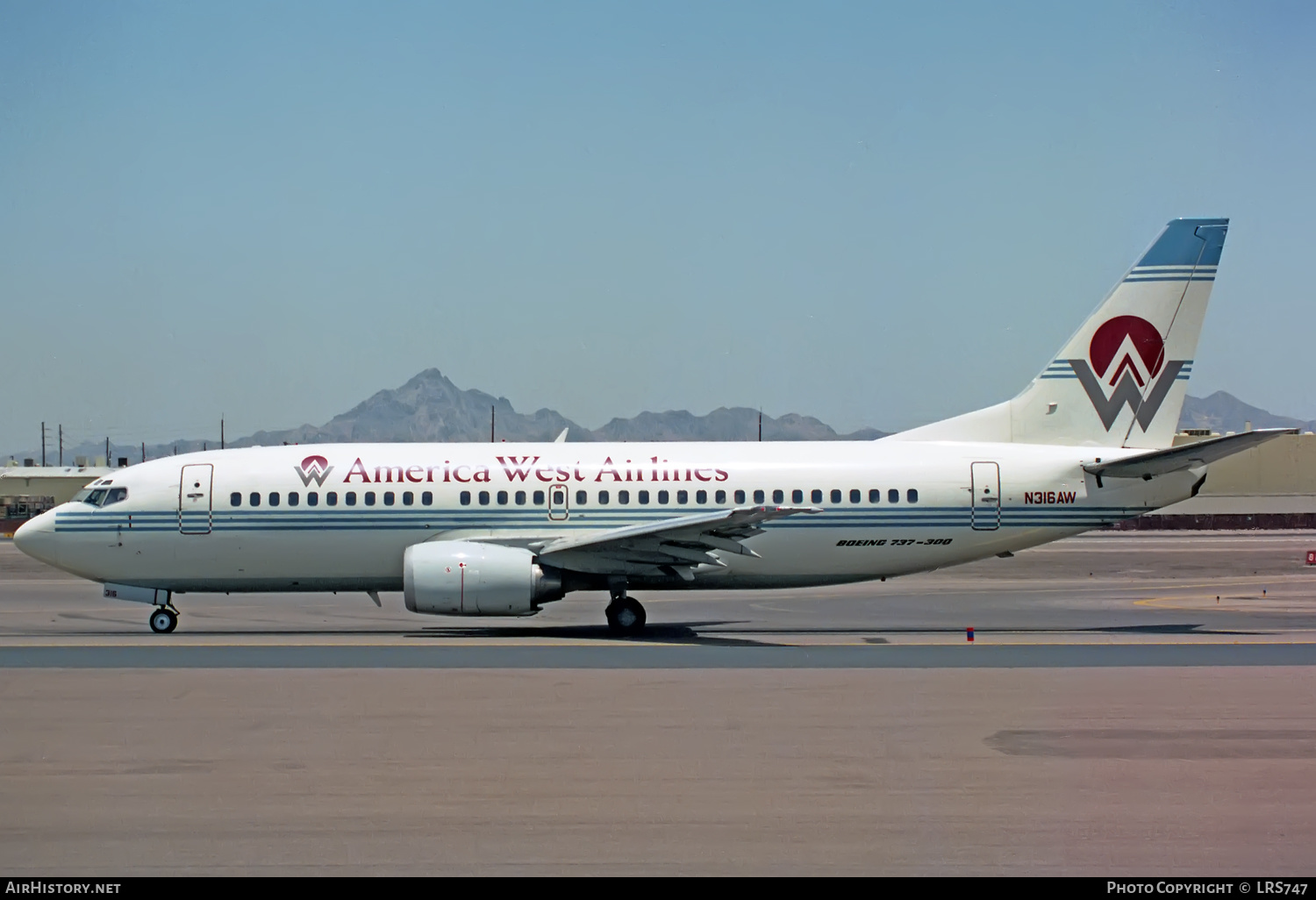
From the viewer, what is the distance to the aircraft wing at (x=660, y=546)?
22.8m

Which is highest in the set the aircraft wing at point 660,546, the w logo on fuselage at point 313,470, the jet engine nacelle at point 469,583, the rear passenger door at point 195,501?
the w logo on fuselage at point 313,470

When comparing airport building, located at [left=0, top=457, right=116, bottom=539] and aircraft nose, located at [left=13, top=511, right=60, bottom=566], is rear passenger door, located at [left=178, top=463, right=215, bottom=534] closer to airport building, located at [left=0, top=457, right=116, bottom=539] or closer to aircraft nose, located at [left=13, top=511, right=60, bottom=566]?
aircraft nose, located at [left=13, top=511, right=60, bottom=566]

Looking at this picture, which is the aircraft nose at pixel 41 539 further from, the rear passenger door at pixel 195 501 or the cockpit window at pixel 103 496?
the rear passenger door at pixel 195 501

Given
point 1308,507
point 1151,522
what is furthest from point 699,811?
point 1308,507

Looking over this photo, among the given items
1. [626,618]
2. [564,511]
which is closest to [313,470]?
[564,511]

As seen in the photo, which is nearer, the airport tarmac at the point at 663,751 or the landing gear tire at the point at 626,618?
the airport tarmac at the point at 663,751

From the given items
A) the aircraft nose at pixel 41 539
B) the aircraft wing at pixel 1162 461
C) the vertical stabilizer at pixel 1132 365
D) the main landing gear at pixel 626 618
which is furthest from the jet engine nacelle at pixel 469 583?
the aircraft wing at pixel 1162 461

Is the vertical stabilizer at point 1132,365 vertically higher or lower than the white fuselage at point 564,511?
higher

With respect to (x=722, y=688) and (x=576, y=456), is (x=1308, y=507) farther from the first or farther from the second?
(x=722, y=688)

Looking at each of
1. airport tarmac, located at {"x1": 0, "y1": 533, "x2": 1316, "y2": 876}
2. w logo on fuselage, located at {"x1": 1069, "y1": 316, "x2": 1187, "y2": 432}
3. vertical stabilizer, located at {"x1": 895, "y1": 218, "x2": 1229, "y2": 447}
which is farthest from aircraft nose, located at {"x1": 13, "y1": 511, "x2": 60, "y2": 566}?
w logo on fuselage, located at {"x1": 1069, "y1": 316, "x2": 1187, "y2": 432}

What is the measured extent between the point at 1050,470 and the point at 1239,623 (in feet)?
14.4

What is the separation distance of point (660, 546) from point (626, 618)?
4.74ft

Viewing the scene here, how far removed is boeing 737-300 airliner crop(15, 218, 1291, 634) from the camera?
2473cm

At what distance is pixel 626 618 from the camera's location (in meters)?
23.8
